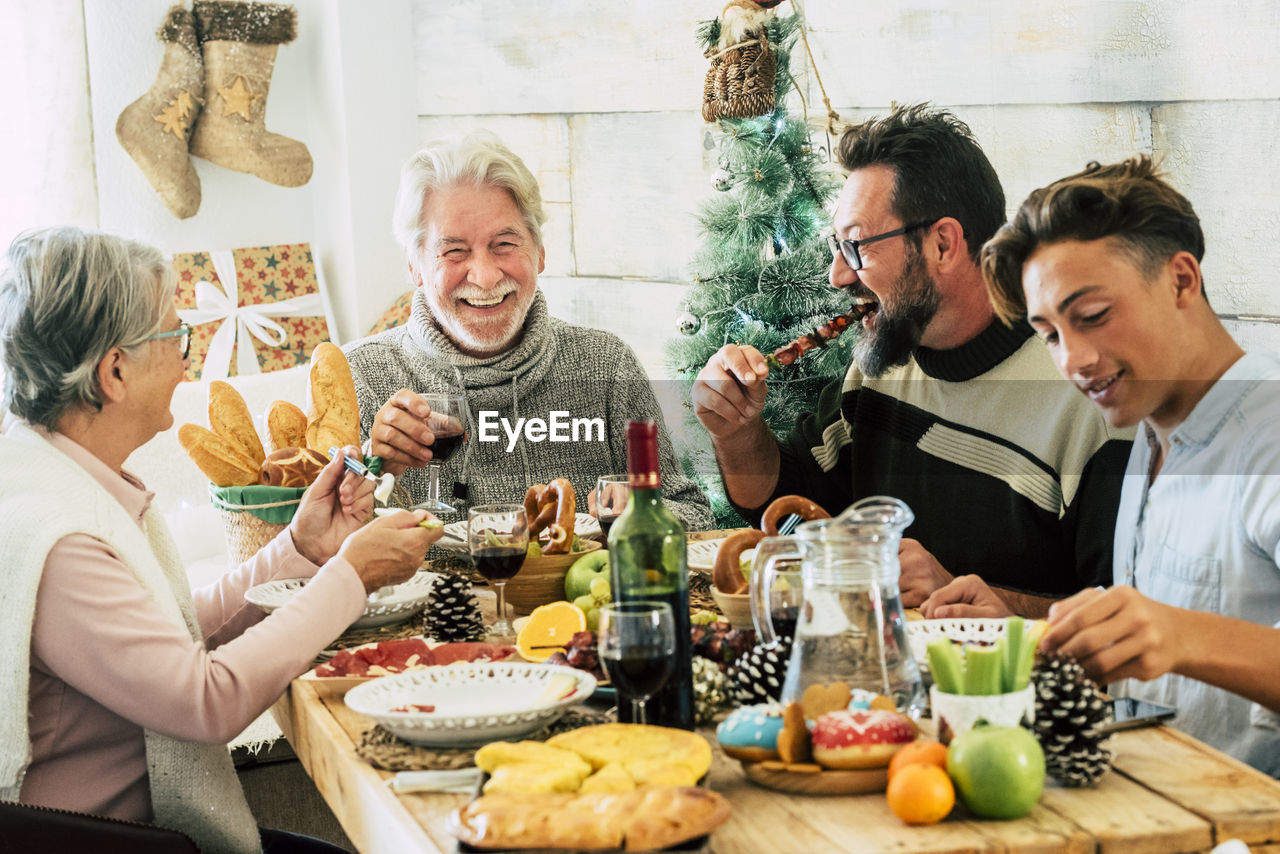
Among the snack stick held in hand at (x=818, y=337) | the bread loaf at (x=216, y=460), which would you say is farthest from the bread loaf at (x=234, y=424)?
the snack stick held in hand at (x=818, y=337)

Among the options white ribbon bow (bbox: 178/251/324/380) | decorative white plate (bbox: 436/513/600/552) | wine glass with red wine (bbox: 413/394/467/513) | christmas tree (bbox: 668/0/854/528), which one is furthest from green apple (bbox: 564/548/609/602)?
white ribbon bow (bbox: 178/251/324/380)

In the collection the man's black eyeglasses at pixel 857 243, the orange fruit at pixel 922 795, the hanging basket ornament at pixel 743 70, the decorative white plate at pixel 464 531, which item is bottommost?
the decorative white plate at pixel 464 531

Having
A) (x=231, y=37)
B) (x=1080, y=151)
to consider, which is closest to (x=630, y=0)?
(x=231, y=37)

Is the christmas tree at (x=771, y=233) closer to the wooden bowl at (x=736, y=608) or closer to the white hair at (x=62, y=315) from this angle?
the wooden bowl at (x=736, y=608)

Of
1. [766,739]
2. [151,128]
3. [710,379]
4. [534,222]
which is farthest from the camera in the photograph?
[151,128]

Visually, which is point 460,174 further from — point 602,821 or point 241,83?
point 241,83

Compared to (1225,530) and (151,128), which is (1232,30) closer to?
(1225,530)

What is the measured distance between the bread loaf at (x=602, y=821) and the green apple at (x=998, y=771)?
19 centimetres

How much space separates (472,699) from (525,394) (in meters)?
1.48

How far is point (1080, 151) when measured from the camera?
2.66m

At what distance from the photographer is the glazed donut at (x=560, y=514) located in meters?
1.73

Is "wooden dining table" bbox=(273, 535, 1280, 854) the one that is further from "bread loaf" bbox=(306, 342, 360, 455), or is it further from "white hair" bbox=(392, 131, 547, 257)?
"white hair" bbox=(392, 131, 547, 257)

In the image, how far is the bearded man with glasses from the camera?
6.89ft

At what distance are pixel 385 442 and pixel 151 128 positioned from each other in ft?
8.38
